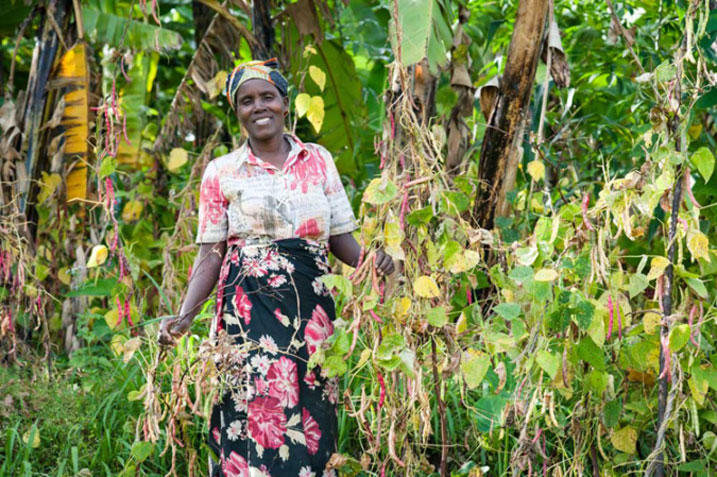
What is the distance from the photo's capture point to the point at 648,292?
12.3 ft

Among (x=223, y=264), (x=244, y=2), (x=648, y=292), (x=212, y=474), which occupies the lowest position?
(x=212, y=474)

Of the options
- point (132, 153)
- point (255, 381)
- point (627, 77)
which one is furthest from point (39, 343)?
point (627, 77)

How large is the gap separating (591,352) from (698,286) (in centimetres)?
33

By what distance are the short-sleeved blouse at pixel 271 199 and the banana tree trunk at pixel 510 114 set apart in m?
0.66

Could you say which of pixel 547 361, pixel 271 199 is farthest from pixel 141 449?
pixel 547 361

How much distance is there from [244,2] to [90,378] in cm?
192

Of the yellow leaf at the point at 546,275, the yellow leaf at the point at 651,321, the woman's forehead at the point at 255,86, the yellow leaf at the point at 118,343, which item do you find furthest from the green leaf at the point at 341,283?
the yellow leaf at the point at 118,343

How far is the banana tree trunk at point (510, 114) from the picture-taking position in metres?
3.21

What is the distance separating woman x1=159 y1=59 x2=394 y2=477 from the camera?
2.63 metres

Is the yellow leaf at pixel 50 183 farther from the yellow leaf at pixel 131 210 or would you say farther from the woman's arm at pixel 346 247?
the woman's arm at pixel 346 247

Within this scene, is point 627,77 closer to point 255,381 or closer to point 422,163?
point 422,163

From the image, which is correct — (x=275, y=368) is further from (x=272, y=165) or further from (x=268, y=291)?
(x=272, y=165)

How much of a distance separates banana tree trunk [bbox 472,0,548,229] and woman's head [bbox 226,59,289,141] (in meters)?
0.84

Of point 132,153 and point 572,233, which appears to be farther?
point 132,153
